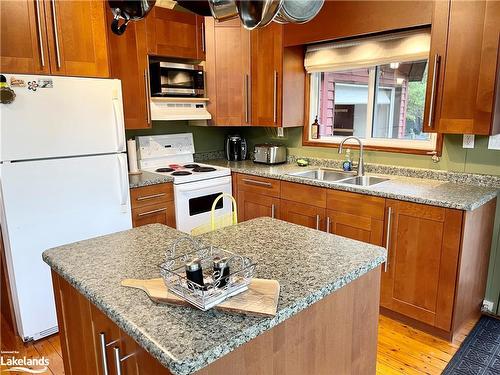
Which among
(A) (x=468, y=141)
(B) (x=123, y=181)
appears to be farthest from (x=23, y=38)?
(A) (x=468, y=141)

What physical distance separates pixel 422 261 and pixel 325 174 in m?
1.20

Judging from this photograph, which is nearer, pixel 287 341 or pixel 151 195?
pixel 287 341

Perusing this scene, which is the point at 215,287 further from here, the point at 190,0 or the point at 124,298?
the point at 190,0

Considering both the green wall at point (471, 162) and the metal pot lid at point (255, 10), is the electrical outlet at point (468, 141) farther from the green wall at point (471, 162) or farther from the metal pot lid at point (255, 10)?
the metal pot lid at point (255, 10)

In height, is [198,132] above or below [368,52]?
below

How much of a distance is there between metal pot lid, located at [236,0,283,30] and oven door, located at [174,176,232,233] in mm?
2124

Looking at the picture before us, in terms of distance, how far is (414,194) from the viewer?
7.71 feet

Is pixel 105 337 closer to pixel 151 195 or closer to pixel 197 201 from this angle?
pixel 151 195

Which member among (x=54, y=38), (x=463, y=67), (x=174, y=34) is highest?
(x=174, y=34)

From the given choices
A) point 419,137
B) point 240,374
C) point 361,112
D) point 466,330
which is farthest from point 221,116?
point 240,374

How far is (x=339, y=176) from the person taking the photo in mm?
3236

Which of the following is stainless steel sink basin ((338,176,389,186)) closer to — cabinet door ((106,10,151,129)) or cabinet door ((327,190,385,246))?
cabinet door ((327,190,385,246))

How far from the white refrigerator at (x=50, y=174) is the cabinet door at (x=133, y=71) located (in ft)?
1.39

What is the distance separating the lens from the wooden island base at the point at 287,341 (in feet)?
3.28
